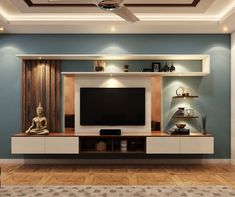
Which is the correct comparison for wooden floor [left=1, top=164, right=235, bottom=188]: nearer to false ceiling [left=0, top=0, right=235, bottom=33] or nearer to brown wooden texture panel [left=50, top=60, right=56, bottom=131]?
brown wooden texture panel [left=50, top=60, right=56, bottom=131]

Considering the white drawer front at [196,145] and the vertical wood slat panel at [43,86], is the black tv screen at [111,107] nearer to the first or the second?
the vertical wood slat panel at [43,86]

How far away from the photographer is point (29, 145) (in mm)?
5316

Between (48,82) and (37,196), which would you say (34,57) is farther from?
(37,196)

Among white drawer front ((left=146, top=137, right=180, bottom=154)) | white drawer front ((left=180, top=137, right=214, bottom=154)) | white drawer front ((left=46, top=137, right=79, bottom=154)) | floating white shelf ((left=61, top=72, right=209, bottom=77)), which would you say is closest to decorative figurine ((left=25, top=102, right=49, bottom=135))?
white drawer front ((left=46, top=137, right=79, bottom=154))

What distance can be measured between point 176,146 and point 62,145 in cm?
197

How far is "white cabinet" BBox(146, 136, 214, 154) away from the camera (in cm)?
530

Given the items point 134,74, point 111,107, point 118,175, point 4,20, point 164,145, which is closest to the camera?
point 118,175

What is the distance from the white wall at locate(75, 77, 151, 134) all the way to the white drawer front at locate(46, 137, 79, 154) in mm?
459

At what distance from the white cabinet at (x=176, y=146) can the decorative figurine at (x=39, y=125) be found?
1.87 m

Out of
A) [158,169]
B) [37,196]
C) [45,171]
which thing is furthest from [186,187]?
[45,171]

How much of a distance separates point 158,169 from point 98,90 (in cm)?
180

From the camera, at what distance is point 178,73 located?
550cm

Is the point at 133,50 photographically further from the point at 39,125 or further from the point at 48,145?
the point at 48,145

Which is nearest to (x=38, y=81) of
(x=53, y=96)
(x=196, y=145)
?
(x=53, y=96)
